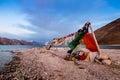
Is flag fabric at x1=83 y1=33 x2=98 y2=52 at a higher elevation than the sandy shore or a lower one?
higher

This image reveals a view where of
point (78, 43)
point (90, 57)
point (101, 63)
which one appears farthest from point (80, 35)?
point (101, 63)

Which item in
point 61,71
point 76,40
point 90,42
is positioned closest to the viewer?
point 61,71

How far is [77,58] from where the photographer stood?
993 inches

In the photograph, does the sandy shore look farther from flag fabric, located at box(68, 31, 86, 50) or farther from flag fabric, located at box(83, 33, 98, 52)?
flag fabric, located at box(68, 31, 86, 50)

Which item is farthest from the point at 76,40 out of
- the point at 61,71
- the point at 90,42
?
the point at 61,71

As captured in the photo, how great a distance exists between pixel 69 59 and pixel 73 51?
2370 mm

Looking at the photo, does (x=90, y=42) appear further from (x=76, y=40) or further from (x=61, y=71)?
(x=61, y=71)

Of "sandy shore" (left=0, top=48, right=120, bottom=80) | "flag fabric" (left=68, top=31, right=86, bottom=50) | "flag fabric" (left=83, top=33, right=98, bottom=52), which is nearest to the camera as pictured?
"sandy shore" (left=0, top=48, right=120, bottom=80)

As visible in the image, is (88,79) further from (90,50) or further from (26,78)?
→ (90,50)

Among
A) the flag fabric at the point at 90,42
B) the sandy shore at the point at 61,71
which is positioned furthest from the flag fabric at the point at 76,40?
the sandy shore at the point at 61,71

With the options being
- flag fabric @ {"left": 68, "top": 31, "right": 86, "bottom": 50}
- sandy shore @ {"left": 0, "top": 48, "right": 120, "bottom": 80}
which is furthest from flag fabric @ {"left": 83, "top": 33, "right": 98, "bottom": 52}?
sandy shore @ {"left": 0, "top": 48, "right": 120, "bottom": 80}

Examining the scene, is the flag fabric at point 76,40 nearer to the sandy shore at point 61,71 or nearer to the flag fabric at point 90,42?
the flag fabric at point 90,42

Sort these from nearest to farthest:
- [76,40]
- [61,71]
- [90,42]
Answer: [61,71], [90,42], [76,40]

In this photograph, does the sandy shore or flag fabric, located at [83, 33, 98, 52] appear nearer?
the sandy shore
